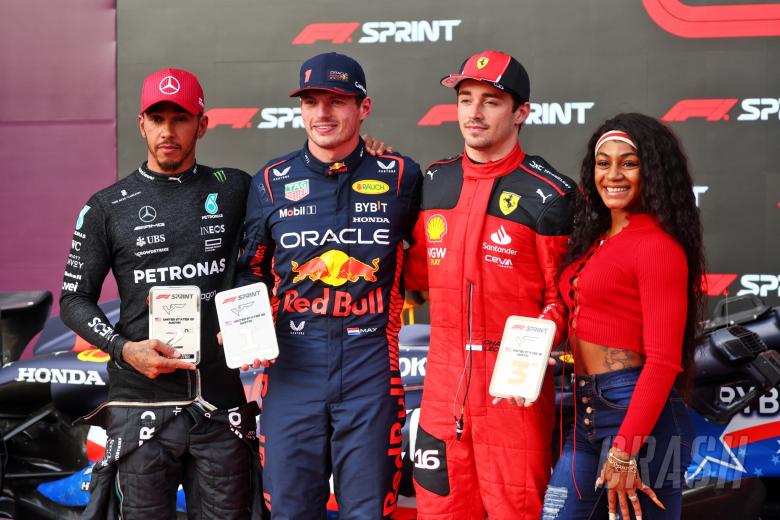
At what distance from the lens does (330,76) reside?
242cm

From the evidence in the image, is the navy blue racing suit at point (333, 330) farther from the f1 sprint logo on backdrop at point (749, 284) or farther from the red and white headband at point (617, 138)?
the f1 sprint logo on backdrop at point (749, 284)

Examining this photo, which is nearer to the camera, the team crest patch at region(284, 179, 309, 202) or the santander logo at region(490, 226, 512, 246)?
the santander logo at region(490, 226, 512, 246)

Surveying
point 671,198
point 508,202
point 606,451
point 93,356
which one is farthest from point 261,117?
point 606,451

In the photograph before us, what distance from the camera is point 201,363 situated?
2.49m

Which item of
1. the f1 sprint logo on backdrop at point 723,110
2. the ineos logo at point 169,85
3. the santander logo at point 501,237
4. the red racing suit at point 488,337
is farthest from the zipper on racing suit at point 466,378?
the f1 sprint logo on backdrop at point 723,110

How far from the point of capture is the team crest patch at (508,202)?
7.49ft

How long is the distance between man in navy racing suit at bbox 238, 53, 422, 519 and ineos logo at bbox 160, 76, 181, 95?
0.36m

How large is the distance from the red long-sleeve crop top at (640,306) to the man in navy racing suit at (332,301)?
0.59 meters

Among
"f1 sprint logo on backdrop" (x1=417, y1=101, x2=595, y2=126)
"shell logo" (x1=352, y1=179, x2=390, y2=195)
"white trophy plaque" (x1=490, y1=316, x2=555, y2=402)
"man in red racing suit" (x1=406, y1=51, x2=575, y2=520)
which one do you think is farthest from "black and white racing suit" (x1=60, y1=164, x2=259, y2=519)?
"f1 sprint logo on backdrop" (x1=417, y1=101, x2=595, y2=126)

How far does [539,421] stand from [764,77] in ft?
9.28

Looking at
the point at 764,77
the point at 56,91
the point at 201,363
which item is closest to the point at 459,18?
the point at 764,77

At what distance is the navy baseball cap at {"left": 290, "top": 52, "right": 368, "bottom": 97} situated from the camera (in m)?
2.41

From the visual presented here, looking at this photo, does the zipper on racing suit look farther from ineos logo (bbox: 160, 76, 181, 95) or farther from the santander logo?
ineos logo (bbox: 160, 76, 181, 95)

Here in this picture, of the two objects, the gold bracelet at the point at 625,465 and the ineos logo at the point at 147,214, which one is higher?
the ineos logo at the point at 147,214
